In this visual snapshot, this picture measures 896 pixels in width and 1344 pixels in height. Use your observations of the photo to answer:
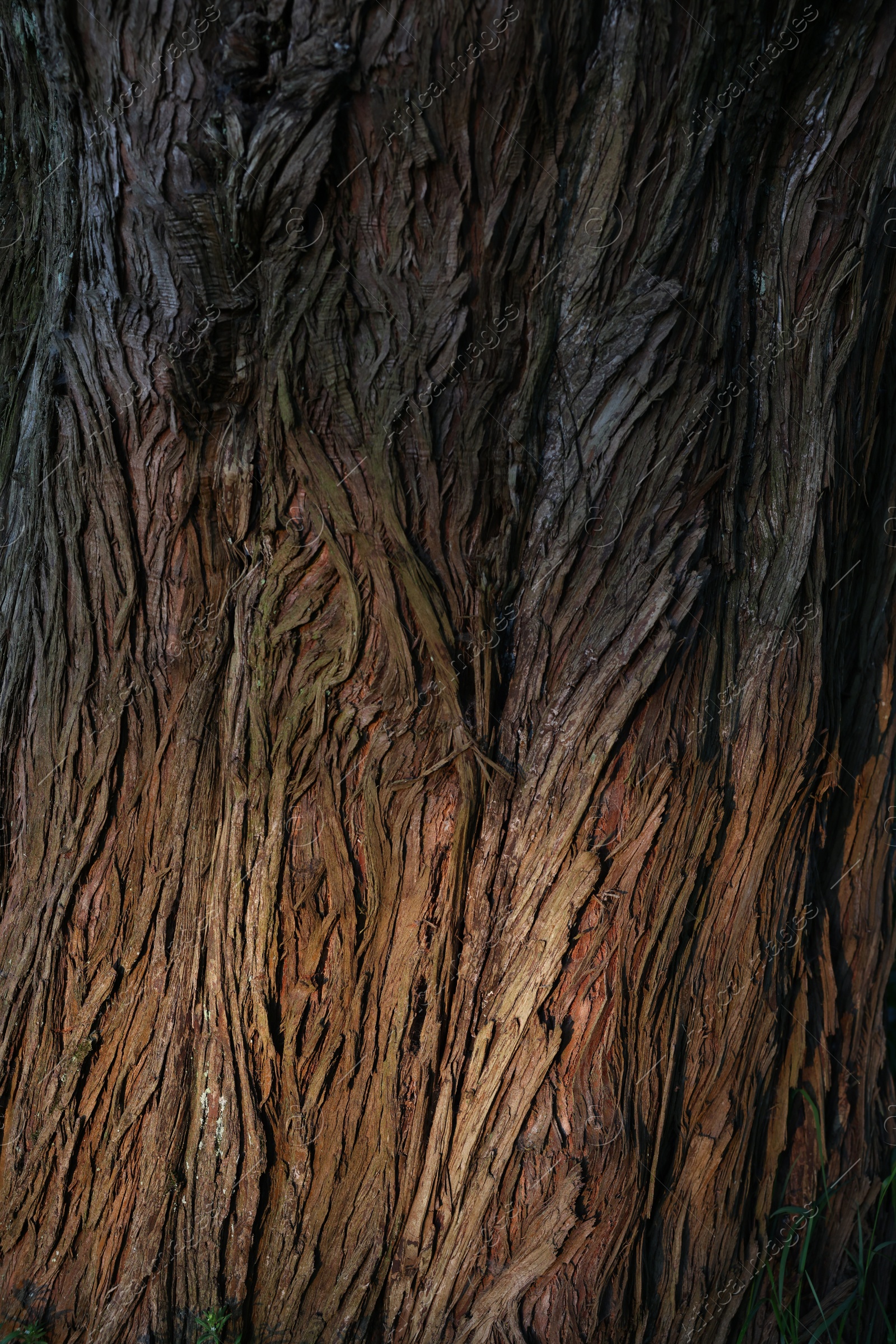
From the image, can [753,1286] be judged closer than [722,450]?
No

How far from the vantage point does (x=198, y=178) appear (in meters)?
2.03

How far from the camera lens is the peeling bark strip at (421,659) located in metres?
2.03

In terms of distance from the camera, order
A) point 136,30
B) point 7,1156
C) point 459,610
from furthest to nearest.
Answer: point 7,1156, point 459,610, point 136,30

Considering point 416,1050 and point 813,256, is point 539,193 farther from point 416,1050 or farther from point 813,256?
point 416,1050

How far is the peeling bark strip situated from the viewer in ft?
6.64

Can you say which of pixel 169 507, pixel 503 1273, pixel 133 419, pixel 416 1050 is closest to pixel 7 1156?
pixel 416 1050

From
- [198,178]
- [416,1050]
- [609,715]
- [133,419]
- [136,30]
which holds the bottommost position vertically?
[416,1050]

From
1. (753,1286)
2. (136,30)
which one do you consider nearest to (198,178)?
(136,30)

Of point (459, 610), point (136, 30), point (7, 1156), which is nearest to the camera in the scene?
point (136, 30)

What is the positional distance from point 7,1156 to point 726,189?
2.93 meters

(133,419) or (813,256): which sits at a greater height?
(813,256)

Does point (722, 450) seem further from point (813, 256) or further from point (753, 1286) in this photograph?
point (753, 1286)

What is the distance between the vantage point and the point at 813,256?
222 cm

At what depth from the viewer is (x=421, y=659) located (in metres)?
2.13
